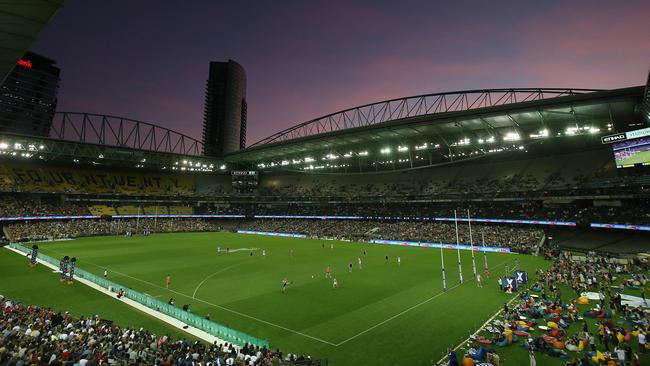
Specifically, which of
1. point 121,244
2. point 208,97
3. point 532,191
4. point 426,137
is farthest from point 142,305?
point 208,97

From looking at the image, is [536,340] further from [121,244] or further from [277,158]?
[277,158]

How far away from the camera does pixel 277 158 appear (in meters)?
86.8

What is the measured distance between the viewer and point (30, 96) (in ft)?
518

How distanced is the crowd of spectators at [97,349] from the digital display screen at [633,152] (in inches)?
1895

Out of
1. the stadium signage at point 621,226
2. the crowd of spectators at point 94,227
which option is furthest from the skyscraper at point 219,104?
the stadium signage at point 621,226

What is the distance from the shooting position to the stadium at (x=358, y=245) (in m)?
17.1

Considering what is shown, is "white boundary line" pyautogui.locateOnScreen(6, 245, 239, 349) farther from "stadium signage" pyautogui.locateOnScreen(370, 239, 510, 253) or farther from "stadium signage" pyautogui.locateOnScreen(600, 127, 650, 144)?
"stadium signage" pyautogui.locateOnScreen(600, 127, 650, 144)

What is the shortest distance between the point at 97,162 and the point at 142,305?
74.3 m

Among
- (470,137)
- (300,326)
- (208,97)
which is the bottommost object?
(300,326)

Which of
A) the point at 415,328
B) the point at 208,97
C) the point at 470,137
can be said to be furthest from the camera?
the point at 208,97

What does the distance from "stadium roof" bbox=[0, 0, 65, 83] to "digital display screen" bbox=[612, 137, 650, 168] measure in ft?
180

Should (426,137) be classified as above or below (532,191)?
above

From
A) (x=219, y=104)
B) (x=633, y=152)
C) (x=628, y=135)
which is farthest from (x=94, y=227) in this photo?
(x=219, y=104)

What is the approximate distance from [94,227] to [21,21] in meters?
82.1
